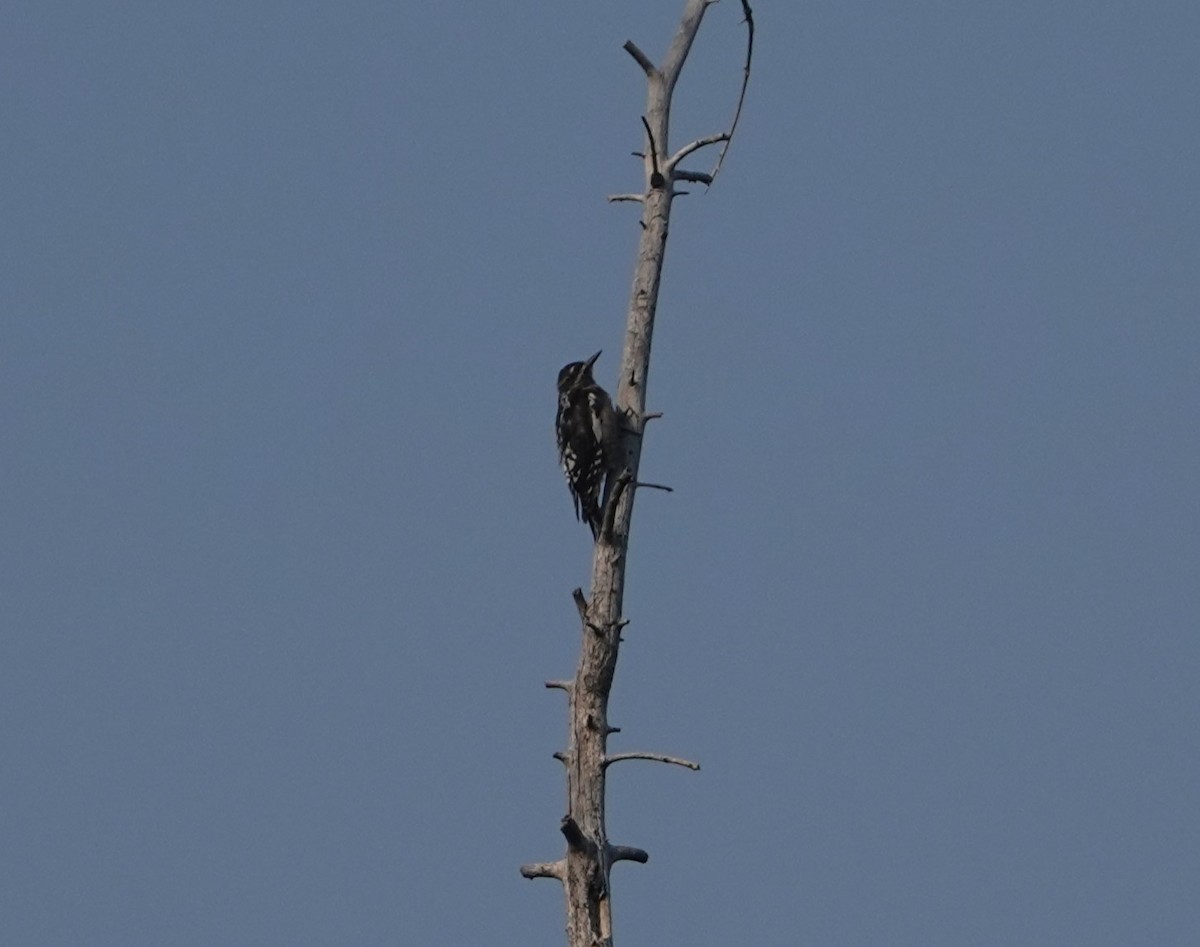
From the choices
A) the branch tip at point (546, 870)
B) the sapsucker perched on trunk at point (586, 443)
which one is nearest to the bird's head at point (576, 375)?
the sapsucker perched on trunk at point (586, 443)

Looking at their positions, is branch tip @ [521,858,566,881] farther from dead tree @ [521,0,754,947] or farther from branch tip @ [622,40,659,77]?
branch tip @ [622,40,659,77]

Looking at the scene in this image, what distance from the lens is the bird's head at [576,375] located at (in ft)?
50.1

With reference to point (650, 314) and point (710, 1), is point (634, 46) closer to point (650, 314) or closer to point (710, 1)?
point (710, 1)

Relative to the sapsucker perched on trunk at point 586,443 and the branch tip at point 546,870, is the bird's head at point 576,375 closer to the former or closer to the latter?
the sapsucker perched on trunk at point 586,443

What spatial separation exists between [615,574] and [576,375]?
3.06 m

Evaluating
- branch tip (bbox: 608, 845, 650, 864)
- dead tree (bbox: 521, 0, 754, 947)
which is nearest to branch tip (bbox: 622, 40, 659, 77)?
dead tree (bbox: 521, 0, 754, 947)

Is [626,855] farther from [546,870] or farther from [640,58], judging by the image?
[640,58]

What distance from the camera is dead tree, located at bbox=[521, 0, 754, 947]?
12.1 meters

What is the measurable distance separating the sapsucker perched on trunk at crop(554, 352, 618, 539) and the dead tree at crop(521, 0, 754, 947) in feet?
1.38

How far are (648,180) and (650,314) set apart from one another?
764 millimetres

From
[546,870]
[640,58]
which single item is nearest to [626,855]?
[546,870]

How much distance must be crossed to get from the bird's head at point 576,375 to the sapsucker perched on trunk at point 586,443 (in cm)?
13

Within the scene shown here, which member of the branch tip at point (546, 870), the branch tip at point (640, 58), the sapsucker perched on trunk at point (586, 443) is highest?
the branch tip at point (640, 58)

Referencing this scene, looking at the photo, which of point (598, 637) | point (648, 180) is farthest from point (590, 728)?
point (648, 180)
